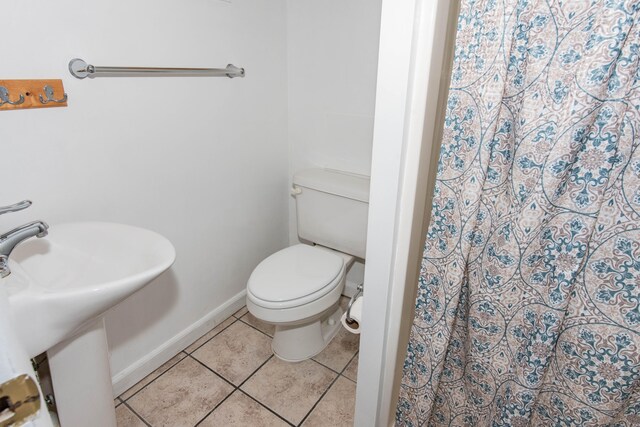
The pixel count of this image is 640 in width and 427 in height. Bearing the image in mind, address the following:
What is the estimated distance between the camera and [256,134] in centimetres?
181

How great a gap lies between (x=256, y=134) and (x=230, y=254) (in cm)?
64

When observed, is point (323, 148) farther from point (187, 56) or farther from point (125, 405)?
point (125, 405)

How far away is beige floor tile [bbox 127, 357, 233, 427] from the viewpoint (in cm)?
139

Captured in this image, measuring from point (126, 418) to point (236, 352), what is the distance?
500mm

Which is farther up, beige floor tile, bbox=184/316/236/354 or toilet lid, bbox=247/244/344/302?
toilet lid, bbox=247/244/344/302

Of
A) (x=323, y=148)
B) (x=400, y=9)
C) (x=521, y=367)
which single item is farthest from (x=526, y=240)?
(x=323, y=148)

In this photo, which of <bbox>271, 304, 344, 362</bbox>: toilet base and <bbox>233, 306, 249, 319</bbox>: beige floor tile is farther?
<bbox>233, 306, 249, 319</bbox>: beige floor tile

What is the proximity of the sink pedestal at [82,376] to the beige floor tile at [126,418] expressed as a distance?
0.39 meters

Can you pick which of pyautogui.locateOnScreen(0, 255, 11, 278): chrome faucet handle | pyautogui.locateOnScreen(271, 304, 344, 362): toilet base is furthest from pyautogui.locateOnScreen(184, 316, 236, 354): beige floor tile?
pyautogui.locateOnScreen(0, 255, 11, 278): chrome faucet handle

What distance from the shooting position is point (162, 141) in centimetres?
140

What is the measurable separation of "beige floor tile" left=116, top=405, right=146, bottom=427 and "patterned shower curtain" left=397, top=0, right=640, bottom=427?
1175mm

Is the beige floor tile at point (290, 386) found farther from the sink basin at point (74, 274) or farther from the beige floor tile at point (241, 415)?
the sink basin at point (74, 274)

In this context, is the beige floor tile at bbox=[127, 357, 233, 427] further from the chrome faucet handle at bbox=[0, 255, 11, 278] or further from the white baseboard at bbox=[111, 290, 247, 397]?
the chrome faucet handle at bbox=[0, 255, 11, 278]

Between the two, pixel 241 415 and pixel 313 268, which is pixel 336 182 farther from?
pixel 241 415
